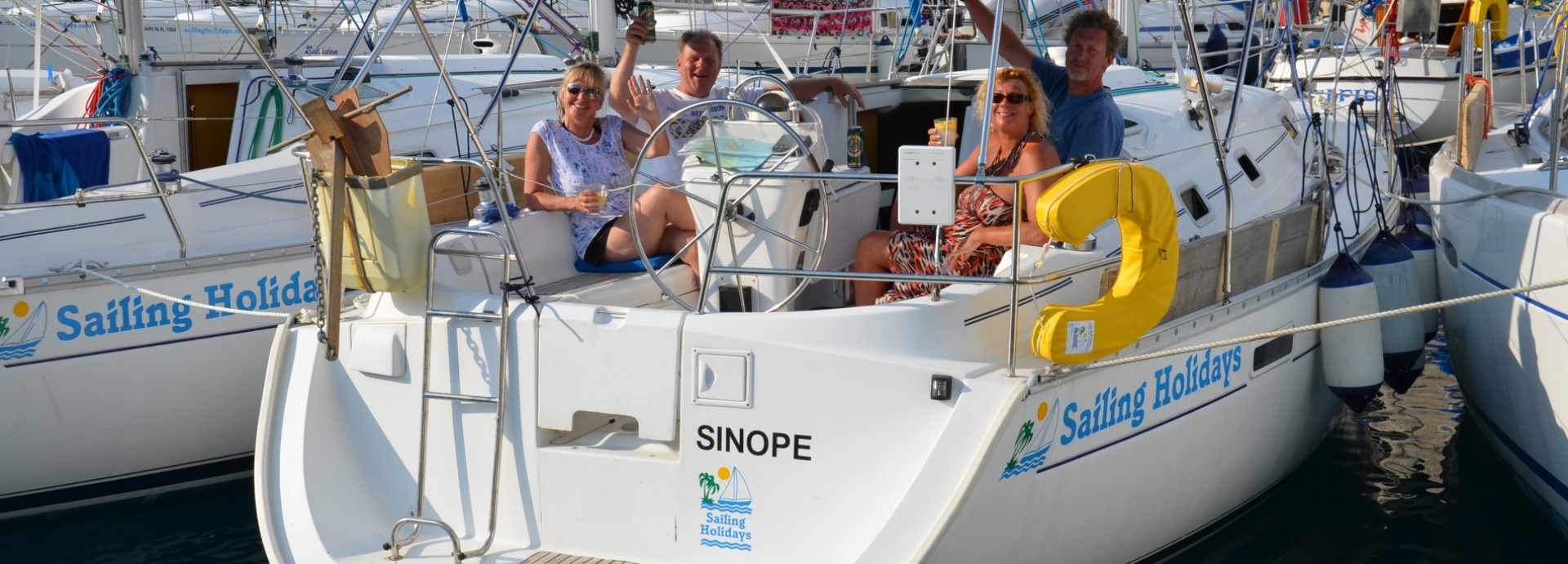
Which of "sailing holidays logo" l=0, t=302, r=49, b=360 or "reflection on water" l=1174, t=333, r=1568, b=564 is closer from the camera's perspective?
"reflection on water" l=1174, t=333, r=1568, b=564

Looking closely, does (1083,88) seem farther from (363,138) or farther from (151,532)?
(151,532)

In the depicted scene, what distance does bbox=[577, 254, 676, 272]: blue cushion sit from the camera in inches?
211

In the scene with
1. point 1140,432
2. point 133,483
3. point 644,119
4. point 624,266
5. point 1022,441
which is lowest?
point 133,483

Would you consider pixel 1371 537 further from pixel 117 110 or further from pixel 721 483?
pixel 117 110

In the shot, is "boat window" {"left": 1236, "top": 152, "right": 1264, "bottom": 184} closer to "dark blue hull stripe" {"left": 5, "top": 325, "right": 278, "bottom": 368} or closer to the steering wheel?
the steering wheel

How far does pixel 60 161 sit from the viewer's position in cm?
698

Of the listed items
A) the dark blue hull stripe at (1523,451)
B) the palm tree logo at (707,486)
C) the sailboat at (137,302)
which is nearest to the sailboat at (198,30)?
the sailboat at (137,302)

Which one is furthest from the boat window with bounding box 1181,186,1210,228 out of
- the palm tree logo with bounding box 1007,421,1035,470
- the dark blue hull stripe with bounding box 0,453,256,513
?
the dark blue hull stripe with bounding box 0,453,256,513

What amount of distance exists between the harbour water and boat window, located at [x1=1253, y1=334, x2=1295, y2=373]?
2.71 ft

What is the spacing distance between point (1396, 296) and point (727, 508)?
370 cm

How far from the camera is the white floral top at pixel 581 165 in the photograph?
219 inches

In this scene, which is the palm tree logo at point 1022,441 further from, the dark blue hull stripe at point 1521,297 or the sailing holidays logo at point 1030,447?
the dark blue hull stripe at point 1521,297

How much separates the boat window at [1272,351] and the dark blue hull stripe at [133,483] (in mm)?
4992

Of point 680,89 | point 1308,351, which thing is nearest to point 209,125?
point 680,89
